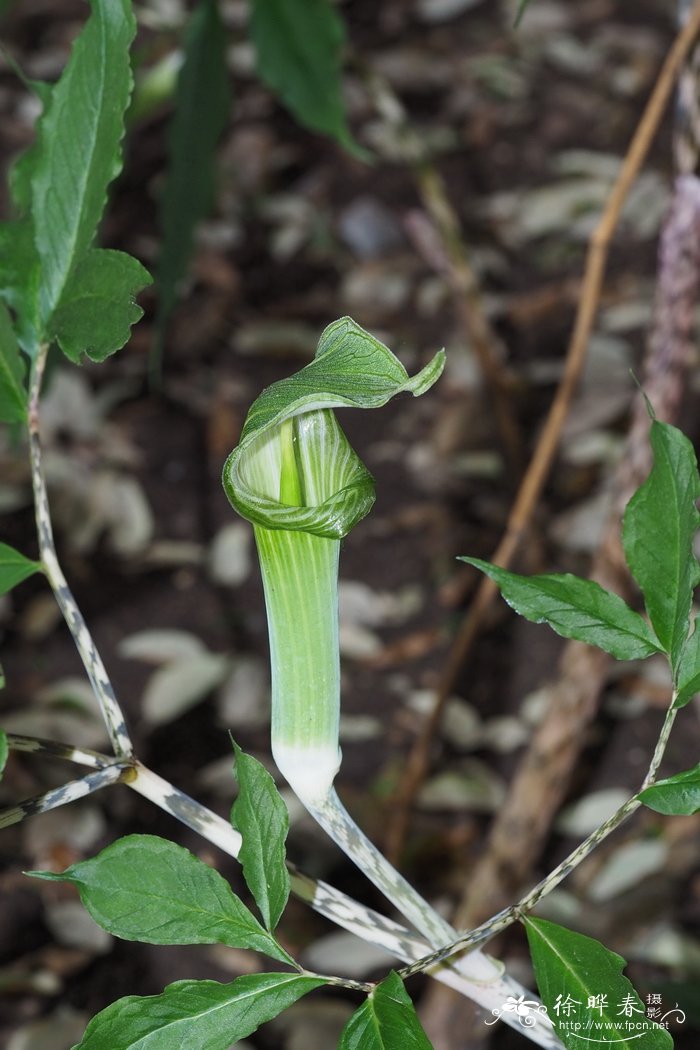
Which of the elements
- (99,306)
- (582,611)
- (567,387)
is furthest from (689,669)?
(567,387)

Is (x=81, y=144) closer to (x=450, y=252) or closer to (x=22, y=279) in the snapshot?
(x=22, y=279)

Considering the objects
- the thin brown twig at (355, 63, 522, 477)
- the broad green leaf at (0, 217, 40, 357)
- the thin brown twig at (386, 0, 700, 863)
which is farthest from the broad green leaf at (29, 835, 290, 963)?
the thin brown twig at (355, 63, 522, 477)

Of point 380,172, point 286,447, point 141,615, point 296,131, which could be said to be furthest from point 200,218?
point 296,131

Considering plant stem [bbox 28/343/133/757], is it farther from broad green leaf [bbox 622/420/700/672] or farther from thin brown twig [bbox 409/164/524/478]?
thin brown twig [bbox 409/164/524/478]

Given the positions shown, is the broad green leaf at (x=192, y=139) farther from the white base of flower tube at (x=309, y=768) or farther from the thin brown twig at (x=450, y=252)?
the white base of flower tube at (x=309, y=768)

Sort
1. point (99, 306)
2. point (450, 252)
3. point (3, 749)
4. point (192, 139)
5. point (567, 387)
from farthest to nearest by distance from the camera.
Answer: point (450, 252), point (192, 139), point (567, 387), point (99, 306), point (3, 749)

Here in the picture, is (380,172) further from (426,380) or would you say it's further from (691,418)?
(426,380)
